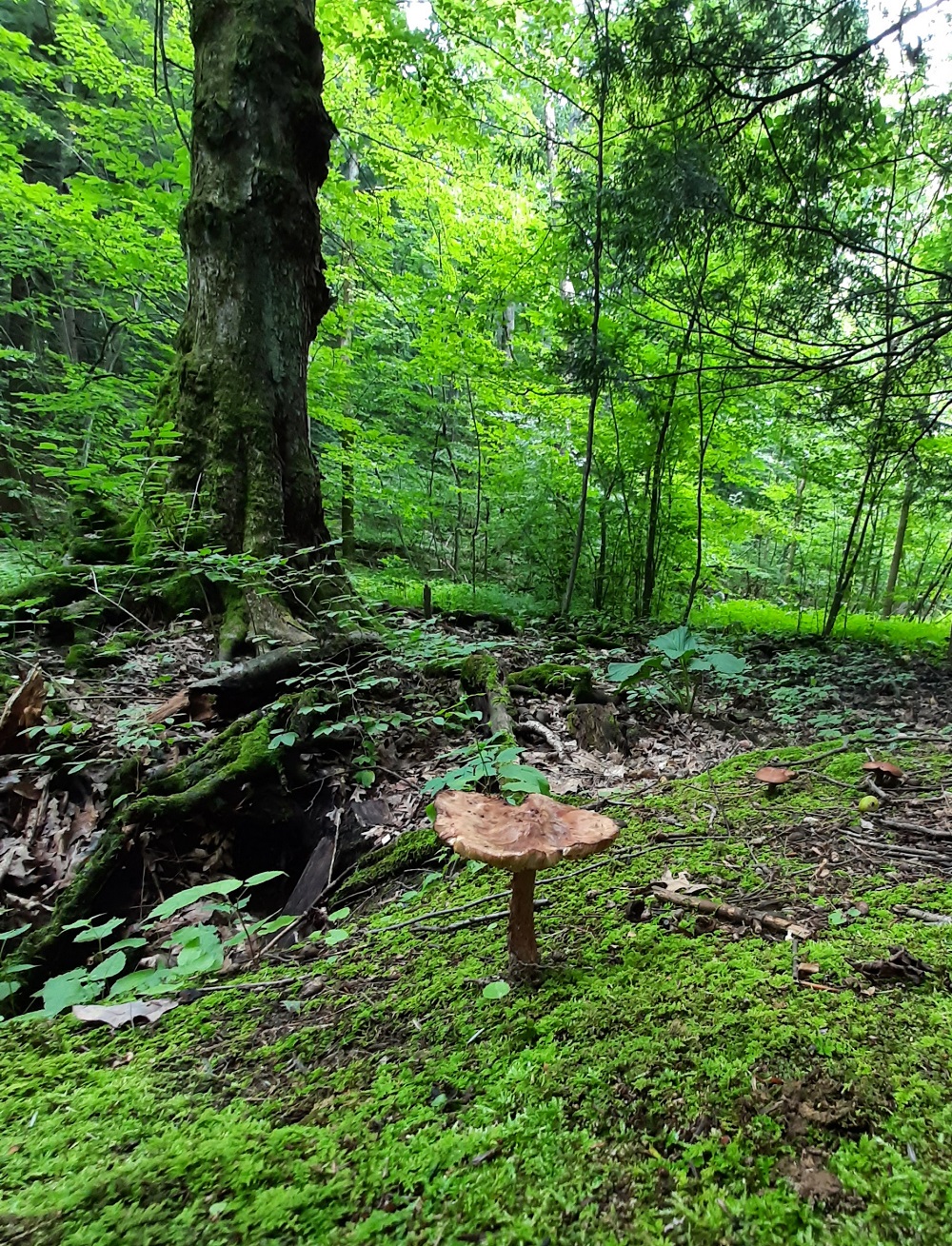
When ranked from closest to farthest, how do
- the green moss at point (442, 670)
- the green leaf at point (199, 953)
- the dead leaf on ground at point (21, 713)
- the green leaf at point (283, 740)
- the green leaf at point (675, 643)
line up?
the green leaf at point (199, 953) < the green leaf at point (283, 740) < the dead leaf on ground at point (21, 713) < the green leaf at point (675, 643) < the green moss at point (442, 670)

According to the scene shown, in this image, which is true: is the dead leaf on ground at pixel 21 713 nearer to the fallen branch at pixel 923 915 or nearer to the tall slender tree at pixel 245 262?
the tall slender tree at pixel 245 262

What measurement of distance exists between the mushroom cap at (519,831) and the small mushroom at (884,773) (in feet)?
5.42

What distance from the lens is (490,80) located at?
7156mm

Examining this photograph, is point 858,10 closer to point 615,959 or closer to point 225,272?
point 225,272

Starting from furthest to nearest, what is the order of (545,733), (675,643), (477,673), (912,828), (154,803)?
(477,673) < (545,733) < (675,643) < (154,803) < (912,828)

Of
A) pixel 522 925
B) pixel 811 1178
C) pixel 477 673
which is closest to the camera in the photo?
pixel 811 1178

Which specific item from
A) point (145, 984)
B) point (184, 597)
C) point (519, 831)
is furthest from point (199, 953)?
point (184, 597)

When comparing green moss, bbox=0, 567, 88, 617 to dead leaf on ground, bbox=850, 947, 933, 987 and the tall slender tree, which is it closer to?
the tall slender tree

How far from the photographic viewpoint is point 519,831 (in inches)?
50.6

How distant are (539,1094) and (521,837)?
1.42 feet

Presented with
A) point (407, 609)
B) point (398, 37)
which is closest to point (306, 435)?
point (407, 609)

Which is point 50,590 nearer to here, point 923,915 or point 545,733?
point 545,733

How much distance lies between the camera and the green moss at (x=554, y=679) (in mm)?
4047

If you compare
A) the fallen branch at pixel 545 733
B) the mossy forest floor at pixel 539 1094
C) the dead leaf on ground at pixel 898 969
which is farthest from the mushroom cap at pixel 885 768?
the fallen branch at pixel 545 733
